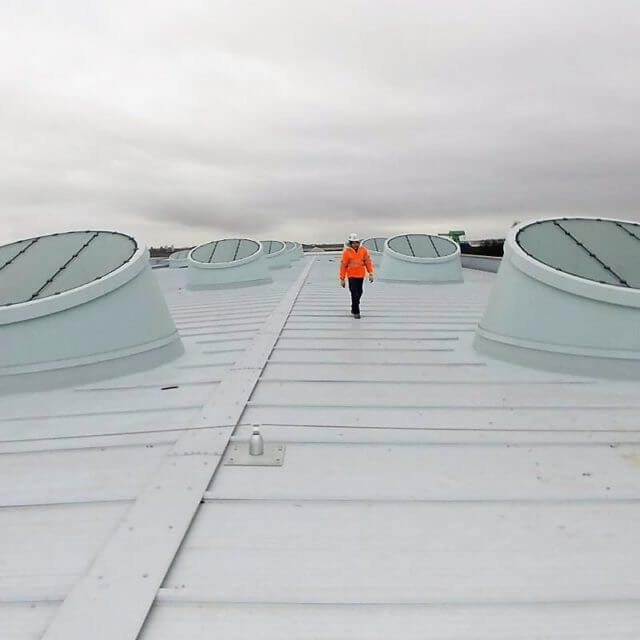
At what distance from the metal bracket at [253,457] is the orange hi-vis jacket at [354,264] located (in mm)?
5658

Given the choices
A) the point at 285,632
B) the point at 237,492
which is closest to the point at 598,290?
the point at 237,492

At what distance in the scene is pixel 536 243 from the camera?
617 cm

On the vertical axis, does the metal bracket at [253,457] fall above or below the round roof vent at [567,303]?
above

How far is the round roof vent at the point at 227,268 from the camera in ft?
52.8

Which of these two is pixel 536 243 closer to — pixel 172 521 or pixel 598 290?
pixel 598 290

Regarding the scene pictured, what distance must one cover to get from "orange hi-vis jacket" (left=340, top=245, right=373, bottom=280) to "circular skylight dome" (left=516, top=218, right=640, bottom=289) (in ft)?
10.2

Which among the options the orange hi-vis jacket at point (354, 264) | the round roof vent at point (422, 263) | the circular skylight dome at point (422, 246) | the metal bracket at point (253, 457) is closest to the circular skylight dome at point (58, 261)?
the metal bracket at point (253, 457)

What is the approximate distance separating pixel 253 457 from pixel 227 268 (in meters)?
13.3

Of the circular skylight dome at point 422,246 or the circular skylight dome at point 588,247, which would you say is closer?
the circular skylight dome at point 588,247

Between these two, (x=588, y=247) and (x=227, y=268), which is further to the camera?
(x=227, y=268)

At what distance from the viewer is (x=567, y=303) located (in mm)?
5238

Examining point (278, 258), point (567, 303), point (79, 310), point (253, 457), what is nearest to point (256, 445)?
point (253, 457)

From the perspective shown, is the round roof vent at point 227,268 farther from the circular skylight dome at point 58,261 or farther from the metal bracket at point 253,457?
the metal bracket at point 253,457

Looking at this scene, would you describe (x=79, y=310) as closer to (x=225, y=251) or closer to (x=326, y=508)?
(x=326, y=508)
